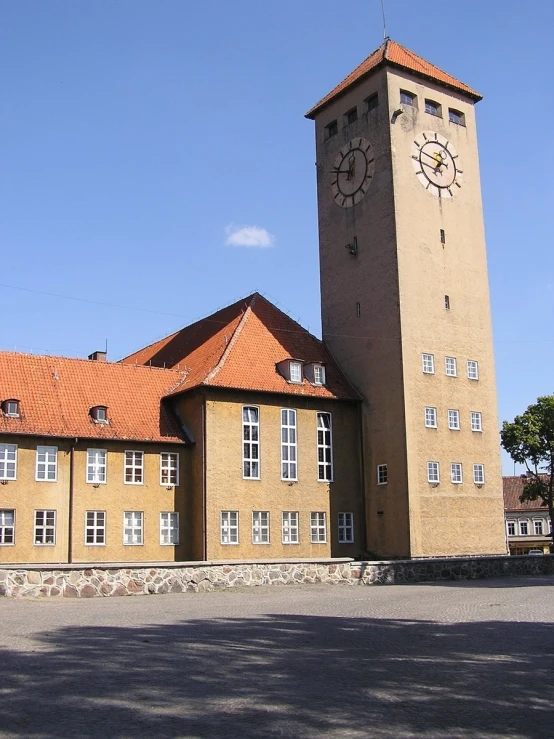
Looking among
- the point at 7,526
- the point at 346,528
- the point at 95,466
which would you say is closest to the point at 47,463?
the point at 95,466

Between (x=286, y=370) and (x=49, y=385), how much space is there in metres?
10.1

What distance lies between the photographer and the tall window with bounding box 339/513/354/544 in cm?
3619

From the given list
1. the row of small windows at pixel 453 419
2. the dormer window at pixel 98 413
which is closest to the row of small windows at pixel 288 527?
Answer: the row of small windows at pixel 453 419

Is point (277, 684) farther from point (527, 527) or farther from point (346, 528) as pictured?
point (527, 527)

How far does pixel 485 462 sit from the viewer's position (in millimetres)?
37844

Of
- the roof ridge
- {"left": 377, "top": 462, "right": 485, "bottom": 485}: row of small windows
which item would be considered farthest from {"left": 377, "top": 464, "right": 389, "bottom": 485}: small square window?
the roof ridge

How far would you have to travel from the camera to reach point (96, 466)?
32.6m

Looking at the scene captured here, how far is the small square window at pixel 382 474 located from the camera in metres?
35.8

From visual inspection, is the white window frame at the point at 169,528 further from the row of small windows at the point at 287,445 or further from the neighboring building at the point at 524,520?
the neighboring building at the point at 524,520

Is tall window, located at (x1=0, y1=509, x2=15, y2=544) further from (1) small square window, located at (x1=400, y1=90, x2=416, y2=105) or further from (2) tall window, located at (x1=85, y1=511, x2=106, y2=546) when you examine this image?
(1) small square window, located at (x1=400, y1=90, x2=416, y2=105)

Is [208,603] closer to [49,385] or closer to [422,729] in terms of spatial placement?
[422,729]

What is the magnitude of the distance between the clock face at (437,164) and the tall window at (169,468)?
17.0 metres

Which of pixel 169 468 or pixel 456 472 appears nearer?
pixel 169 468

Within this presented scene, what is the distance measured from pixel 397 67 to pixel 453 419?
16400 millimetres
